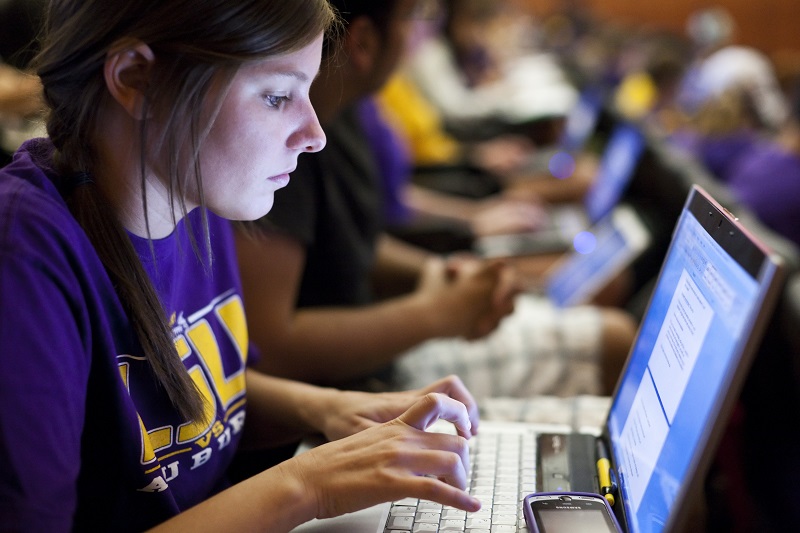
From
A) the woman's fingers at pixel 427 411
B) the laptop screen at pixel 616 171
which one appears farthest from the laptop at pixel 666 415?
the laptop screen at pixel 616 171

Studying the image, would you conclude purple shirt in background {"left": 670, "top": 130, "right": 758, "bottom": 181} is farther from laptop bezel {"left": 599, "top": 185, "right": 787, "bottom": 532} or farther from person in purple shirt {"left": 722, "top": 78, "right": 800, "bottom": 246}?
laptop bezel {"left": 599, "top": 185, "right": 787, "bottom": 532}

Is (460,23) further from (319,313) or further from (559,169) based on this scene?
(319,313)

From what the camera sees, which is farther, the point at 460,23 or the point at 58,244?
the point at 460,23

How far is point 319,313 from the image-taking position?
1337mm

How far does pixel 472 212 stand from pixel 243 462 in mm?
1833

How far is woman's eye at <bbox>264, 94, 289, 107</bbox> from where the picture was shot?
2.42 ft

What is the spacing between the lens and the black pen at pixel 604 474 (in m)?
0.80

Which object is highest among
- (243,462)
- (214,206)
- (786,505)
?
(214,206)

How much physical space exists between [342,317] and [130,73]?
2.39 ft

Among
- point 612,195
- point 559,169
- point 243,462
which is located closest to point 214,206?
point 243,462

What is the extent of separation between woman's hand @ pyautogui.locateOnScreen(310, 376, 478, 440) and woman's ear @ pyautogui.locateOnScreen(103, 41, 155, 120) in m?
0.43

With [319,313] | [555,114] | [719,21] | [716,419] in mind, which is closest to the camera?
→ [716,419]

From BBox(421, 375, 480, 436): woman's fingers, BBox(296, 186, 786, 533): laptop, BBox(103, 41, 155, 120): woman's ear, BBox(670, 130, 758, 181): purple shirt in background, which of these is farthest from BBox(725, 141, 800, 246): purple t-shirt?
BBox(103, 41, 155, 120): woman's ear

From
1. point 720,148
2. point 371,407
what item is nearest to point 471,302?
point 371,407
